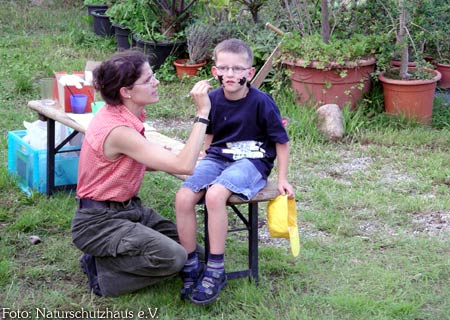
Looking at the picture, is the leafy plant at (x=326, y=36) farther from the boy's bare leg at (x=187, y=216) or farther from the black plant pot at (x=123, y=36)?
the boy's bare leg at (x=187, y=216)

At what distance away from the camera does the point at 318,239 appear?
4680 mm

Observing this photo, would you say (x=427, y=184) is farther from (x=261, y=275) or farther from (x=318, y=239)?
(x=261, y=275)

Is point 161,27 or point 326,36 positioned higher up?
point 326,36

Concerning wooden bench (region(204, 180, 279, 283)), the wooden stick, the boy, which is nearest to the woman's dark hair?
the boy

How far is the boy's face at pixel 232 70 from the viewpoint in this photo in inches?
151

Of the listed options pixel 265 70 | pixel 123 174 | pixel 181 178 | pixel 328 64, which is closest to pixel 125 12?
pixel 265 70

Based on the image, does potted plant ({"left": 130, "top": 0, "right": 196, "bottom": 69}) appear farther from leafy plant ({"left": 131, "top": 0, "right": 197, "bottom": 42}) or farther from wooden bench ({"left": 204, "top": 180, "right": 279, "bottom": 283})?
wooden bench ({"left": 204, "top": 180, "right": 279, "bottom": 283})

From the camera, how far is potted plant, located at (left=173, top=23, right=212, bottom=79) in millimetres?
8344

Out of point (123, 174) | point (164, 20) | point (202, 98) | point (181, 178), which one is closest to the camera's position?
point (202, 98)

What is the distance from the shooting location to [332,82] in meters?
6.96

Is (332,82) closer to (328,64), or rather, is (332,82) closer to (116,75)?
(328,64)

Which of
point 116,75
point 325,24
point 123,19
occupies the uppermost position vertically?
point 116,75

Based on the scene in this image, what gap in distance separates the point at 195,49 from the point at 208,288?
5.05m

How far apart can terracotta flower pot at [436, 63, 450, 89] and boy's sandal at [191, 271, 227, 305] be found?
5.06 m
